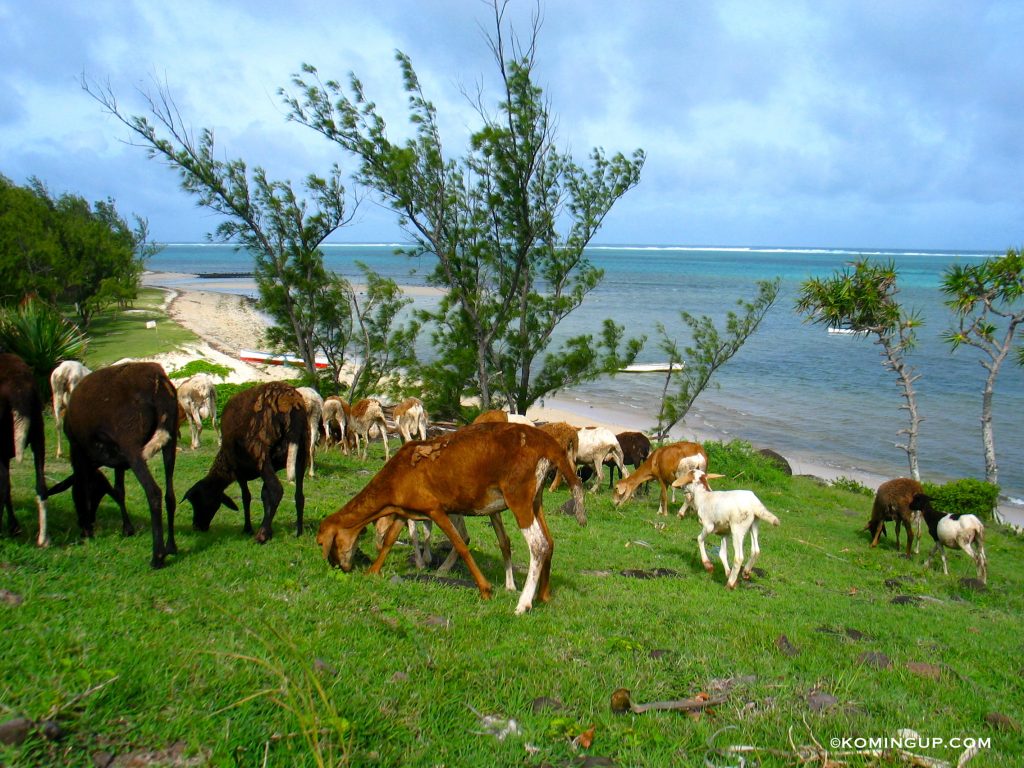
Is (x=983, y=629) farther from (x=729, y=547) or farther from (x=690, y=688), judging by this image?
(x=690, y=688)

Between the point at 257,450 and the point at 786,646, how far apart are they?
6683 millimetres

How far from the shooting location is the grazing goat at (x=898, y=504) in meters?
15.2

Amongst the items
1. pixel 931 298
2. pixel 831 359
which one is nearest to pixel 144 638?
pixel 831 359

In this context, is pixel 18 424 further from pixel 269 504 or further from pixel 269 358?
pixel 269 358

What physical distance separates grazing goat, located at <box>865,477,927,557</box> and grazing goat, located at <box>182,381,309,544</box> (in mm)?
A: 12203

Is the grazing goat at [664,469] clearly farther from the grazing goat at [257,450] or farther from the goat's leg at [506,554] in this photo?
the grazing goat at [257,450]

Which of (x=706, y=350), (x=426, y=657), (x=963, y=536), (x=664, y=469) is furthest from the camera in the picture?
(x=706, y=350)

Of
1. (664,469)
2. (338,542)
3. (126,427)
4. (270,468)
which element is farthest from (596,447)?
(126,427)

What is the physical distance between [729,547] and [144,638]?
10791mm

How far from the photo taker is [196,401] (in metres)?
18.1

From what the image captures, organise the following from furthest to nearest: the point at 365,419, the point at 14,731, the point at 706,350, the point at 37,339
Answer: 1. the point at 706,350
2. the point at 365,419
3. the point at 37,339
4. the point at 14,731

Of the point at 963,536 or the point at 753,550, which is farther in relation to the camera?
the point at 963,536

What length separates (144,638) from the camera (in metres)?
5.44

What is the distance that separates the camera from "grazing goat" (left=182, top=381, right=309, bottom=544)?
9609 millimetres
